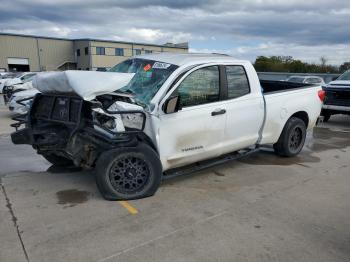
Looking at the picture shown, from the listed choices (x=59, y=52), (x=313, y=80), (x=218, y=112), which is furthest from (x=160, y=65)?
(x=59, y=52)

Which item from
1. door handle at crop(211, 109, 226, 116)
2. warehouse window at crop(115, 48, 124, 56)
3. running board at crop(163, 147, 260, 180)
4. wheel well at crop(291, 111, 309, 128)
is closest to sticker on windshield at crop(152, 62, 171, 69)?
door handle at crop(211, 109, 226, 116)

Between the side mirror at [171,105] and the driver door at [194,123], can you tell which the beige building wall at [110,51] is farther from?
the side mirror at [171,105]

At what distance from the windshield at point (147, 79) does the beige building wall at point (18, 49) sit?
60607 mm

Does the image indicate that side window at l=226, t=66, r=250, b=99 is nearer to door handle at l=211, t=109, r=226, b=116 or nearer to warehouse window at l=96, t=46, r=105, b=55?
door handle at l=211, t=109, r=226, b=116

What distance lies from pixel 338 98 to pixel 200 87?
7.44 metres

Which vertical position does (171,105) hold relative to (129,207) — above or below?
above

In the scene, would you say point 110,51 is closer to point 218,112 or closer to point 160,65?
point 160,65

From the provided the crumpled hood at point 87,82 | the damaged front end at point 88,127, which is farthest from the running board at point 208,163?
the crumpled hood at point 87,82

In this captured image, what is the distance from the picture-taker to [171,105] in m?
4.63

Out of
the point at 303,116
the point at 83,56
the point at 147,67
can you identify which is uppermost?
the point at 147,67

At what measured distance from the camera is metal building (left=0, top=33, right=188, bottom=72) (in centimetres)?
6003

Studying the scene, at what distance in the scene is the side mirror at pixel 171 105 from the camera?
15.1ft

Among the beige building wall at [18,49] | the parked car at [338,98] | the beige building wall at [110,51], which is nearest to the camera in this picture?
the parked car at [338,98]

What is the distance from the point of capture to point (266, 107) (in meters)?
6.02
